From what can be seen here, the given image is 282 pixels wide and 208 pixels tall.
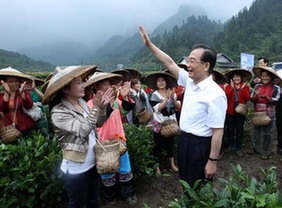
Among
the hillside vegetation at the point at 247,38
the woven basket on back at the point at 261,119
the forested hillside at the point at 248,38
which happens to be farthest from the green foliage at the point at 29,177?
the forested hillside at the point at 248,38

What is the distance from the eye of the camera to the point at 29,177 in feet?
9.60

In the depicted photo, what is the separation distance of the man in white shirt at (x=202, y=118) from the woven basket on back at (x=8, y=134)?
2.40 meters

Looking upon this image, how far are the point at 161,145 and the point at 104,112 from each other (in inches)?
79.6

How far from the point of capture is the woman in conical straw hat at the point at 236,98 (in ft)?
16.5

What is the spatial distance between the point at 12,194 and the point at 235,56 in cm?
6632

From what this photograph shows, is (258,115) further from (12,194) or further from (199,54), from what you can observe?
(12,194)

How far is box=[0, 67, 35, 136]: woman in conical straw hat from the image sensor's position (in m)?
3.79

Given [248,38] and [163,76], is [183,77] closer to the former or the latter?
[163,76]

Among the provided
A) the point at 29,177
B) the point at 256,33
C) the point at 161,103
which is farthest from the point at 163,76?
the point at 256,33

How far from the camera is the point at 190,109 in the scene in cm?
246

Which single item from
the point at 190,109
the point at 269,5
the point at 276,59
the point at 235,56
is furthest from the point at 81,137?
the point at 269,5

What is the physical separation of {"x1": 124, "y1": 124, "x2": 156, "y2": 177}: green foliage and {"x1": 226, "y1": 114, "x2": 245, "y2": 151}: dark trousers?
79.1 inches

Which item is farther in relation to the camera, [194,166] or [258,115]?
[258,115]

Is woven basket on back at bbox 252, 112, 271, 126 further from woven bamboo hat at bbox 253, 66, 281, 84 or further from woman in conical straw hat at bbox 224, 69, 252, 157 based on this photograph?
woven bamboo hat at bbox 253, 66, 281, 84
